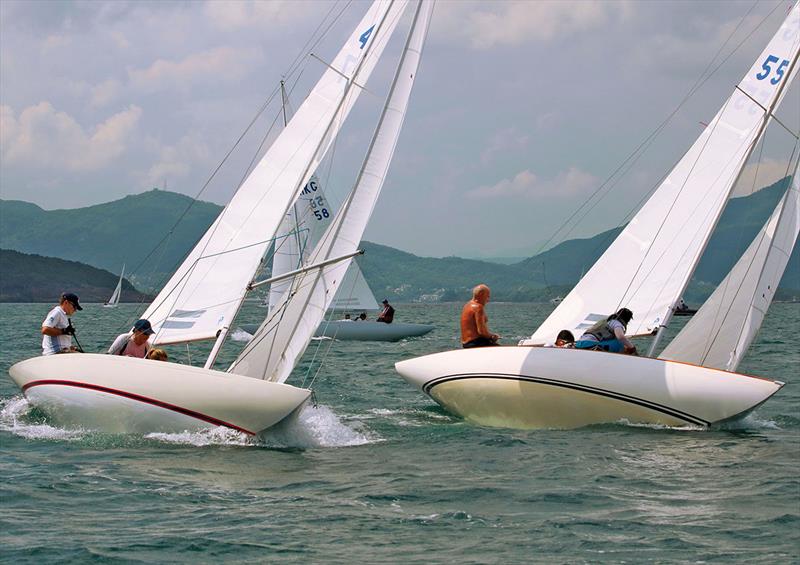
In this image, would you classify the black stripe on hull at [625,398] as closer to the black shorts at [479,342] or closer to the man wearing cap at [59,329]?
the black shorts at [479,342]

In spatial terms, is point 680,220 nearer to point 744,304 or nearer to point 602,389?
point 744,304

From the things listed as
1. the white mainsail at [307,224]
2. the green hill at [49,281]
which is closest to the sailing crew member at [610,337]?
the white mainsail at [307,224]

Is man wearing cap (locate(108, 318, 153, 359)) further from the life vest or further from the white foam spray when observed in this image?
the life vest

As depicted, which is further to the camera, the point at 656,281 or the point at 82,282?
the point at 82,282

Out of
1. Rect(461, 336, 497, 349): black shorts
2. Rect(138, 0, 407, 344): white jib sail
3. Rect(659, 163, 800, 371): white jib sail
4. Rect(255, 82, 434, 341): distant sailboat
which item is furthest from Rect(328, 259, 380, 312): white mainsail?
Rect(461, 336, 497, 349): black shorts

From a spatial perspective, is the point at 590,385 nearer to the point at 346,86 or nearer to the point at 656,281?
the point at 656,281

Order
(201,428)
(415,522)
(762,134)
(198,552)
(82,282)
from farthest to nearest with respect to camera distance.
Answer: (82,282), (762,134), (201,428), (415,522), (198,552)

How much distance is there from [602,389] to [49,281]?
165960 mm

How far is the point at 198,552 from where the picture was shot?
7.36m

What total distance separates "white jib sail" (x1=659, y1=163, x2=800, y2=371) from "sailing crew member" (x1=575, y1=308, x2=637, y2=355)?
1.16 meters

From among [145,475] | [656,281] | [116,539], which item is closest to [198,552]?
[116,539]

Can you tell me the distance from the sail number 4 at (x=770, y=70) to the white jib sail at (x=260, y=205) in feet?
17.5

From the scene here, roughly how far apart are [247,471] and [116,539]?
2571 millimetres

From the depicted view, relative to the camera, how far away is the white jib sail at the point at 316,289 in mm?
12414
